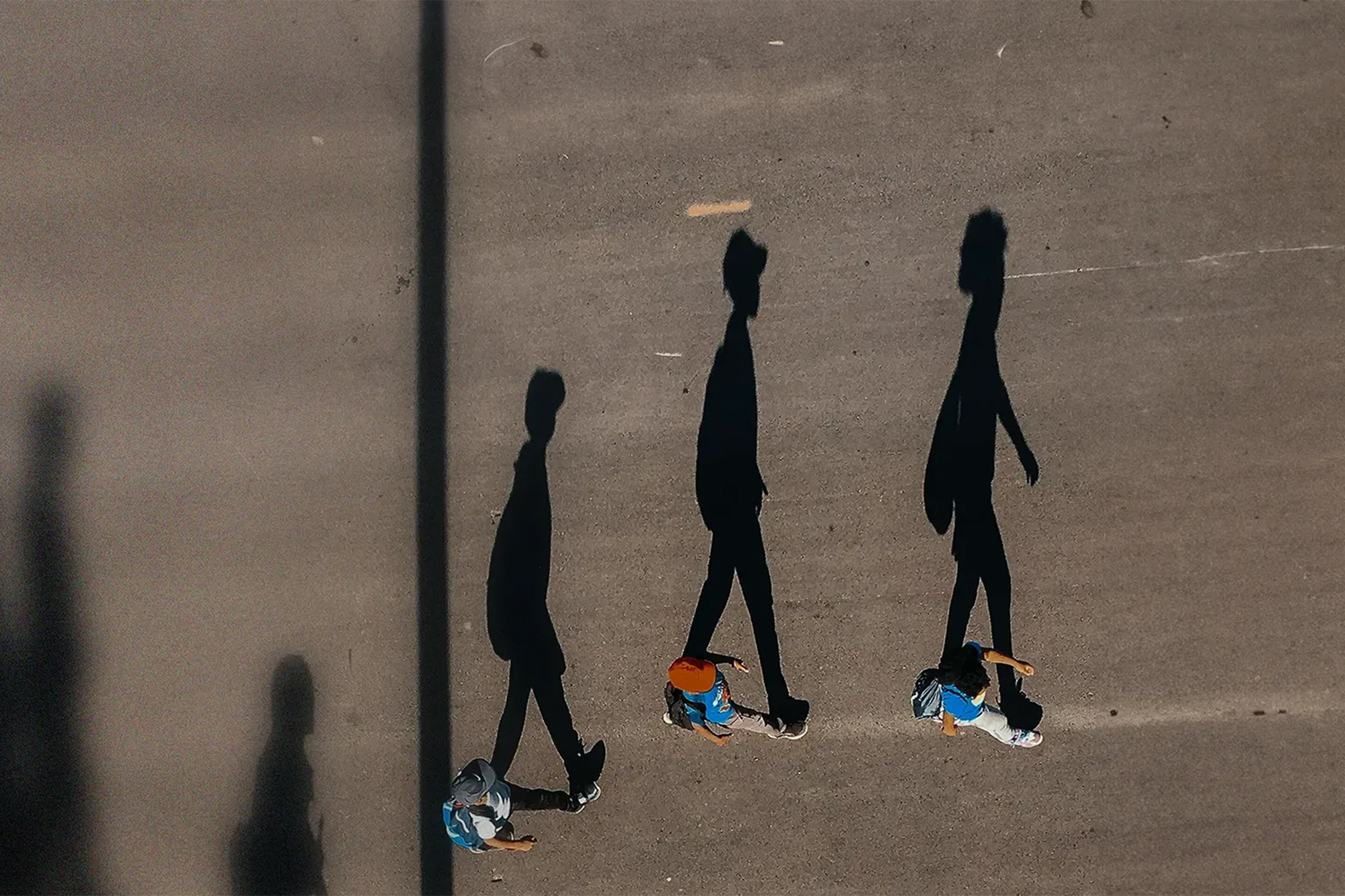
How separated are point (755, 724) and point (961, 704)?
1.48 meters

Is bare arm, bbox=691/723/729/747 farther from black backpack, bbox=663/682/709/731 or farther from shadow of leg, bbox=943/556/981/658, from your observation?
shadow of leg, bbox=943/556/981/658

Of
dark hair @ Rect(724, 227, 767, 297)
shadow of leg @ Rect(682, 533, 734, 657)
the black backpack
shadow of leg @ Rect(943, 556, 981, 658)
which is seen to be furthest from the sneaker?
dark hair @ Rect(724, 227, 767, 297)

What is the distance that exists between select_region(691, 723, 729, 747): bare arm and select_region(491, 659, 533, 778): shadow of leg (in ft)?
4.56

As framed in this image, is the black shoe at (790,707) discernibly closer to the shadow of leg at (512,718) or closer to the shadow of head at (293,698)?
the shadow of leg at (512,718)

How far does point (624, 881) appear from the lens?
567 cm

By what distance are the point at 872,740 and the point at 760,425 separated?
8.46 feet

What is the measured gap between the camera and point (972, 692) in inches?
190

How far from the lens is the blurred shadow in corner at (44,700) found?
19.3 feet

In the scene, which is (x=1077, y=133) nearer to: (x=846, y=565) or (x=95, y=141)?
(x=846, y=565)

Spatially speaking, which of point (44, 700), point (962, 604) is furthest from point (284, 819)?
point (962, 604)

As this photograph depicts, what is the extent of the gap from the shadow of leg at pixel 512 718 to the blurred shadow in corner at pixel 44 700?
3416 mm

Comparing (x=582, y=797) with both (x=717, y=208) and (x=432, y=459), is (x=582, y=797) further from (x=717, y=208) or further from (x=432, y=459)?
(x=717, y=208)

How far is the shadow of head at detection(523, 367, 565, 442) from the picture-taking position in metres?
5.83

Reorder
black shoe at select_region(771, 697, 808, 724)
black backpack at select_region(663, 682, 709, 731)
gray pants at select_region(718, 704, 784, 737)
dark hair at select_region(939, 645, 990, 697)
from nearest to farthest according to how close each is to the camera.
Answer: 1. dark hair at select_region(939, 645, 990, 697)
2. black backpack at select_region(663, 682, 709, 731)
3. gray pants at select_region(718, 704, 784, 737)
4. black shoe at select_region(771, 697, 808, 724)
